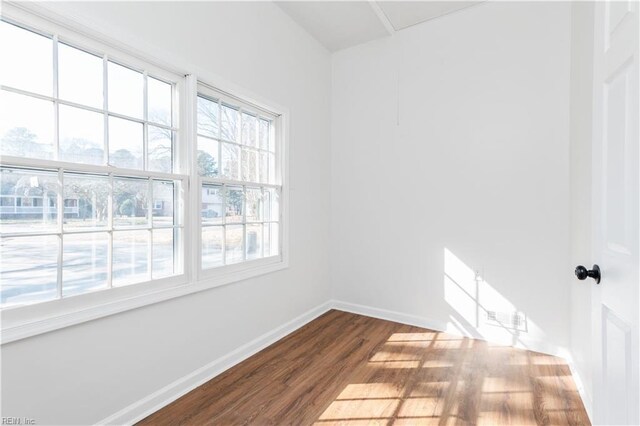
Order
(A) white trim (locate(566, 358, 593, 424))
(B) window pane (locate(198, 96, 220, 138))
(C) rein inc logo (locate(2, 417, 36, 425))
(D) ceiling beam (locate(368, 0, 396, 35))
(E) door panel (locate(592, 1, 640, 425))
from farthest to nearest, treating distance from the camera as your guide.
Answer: (D) ceiling beam (locate(368, 0, 396, 35)) → (B) window pane (locate(198, 96, 220, 138)) → (A) white trim (locate(566, 358, 593, 424)) → (C) rein inc logo (locate(2, 417, 36, 425)) → (E) door panel (locate(592, 1, 640, 425))

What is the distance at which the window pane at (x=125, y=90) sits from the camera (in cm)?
177

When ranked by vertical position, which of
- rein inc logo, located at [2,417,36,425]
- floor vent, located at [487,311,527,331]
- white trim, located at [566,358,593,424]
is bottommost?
white trim, located at [566,358,593,424]

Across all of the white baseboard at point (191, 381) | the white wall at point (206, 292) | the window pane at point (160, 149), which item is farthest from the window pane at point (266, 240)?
the window pane at point (160, 149)

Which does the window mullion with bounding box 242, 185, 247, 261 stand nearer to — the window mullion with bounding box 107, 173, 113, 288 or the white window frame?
the white window frame

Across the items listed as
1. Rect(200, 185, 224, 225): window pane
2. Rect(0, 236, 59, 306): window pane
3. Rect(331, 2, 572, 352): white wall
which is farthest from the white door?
Rect(0, 236, 59, 306): window pane

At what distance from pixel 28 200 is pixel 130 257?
57 centimetres

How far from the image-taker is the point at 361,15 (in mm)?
3059

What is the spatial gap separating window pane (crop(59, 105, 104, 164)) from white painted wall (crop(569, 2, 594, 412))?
119 inches

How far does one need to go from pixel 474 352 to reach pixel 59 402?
9.47 ft

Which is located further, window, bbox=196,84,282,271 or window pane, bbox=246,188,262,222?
window pane, bbox=246,188,262,222

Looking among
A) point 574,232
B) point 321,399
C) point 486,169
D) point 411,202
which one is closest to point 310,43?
point 411,202

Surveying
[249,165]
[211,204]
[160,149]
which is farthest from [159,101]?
[249,165]

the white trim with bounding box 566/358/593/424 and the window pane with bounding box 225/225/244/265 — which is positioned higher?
the window pane with bounding box 225/225/244/265

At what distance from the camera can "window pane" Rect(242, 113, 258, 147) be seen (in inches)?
107
